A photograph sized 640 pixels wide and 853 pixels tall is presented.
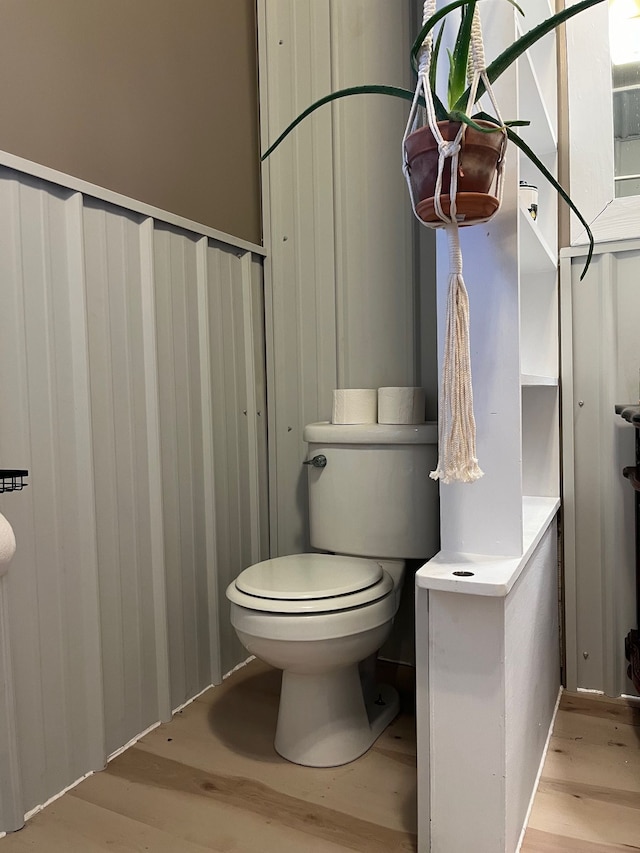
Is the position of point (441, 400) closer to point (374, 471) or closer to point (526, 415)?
point (374, 471)

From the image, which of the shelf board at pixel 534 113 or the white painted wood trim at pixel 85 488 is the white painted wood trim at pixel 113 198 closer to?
the white painted wood trim at pixel 85 488

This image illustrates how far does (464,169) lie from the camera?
1.00 m

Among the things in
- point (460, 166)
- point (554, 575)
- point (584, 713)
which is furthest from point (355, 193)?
point (584, 713)

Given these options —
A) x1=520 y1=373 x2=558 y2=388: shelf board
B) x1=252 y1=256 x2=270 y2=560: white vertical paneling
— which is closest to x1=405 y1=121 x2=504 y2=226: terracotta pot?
x1=520 y1=373 x2=558 y2=388: shelf board

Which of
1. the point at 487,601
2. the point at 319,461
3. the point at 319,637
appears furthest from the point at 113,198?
the point at 487,601

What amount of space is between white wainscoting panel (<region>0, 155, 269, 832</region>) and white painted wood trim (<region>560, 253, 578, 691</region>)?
2.96 feet

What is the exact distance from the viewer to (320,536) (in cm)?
176

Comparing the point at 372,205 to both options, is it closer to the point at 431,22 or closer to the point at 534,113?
the point at 534,113

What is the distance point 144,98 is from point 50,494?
97cm

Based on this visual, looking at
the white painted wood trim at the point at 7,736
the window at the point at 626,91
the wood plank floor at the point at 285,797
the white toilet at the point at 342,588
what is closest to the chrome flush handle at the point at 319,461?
the white toilet at the point at 342,588

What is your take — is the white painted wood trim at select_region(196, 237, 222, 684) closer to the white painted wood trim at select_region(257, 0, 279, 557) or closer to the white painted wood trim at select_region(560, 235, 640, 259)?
the white painted wood trim at select_region(257, 0, 279, 557)

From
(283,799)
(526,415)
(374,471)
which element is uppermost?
(526,415)

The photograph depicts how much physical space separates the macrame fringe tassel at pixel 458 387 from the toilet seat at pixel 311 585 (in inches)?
16.9

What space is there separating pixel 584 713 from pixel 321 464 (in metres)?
0.91
